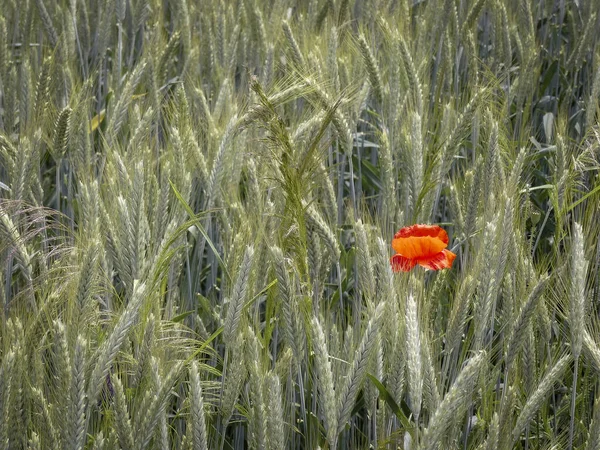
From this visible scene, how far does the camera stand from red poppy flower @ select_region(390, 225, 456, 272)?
5.71ft

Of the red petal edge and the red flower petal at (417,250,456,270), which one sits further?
the red petal edge

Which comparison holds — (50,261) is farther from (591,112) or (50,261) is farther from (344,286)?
(591,112)

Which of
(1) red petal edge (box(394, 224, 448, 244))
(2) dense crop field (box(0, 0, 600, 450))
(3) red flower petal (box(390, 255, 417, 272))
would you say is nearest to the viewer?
(2) dense crop field (box(0, 0, 600, 450))

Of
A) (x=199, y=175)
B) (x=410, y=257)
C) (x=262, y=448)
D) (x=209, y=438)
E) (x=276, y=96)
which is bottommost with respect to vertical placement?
(x=209, y=438)

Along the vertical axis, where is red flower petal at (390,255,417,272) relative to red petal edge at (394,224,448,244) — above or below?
below

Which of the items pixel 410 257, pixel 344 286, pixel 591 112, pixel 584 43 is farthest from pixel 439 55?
pixel 410 257

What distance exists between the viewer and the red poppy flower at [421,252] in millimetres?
1740

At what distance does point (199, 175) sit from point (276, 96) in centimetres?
27

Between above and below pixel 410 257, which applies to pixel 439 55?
above

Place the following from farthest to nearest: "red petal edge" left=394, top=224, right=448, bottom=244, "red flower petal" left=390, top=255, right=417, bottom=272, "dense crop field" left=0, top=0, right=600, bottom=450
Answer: "red petal edge" left=394, top=224, right=448, bottom=244, "red flower petal" left=390, top=255, right=417, bottom=272, "dense crop field" left=0, top=0, right=600, bottom=450

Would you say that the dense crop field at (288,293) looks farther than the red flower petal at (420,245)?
No

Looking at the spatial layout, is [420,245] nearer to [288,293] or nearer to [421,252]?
[421,252]

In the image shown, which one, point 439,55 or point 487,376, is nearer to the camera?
point 487,376

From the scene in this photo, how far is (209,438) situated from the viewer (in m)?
1.74
